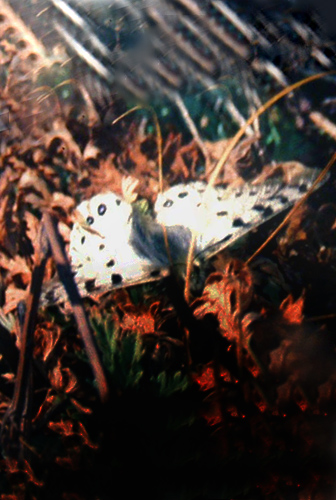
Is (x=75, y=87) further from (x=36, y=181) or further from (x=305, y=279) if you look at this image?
(x=305, y=279)

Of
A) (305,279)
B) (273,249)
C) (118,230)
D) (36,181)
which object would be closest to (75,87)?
(36,181)

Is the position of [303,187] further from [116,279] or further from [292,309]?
[116,279]

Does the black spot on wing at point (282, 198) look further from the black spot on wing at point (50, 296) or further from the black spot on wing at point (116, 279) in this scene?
the black spot on wing at point (50, 296)

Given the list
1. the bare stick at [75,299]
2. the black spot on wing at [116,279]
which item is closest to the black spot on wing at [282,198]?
the black spot on wing at [116,279]

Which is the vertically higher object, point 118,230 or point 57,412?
point 118,230

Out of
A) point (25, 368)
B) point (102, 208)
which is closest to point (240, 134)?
point (102, 208)

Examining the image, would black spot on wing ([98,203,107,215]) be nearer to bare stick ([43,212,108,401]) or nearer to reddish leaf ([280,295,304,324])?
bare stick ([43,212,108,401])

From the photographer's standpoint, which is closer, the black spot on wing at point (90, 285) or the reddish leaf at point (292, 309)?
the reddish leaf at point (292, 309)

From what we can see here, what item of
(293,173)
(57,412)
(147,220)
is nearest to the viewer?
(293,173)
